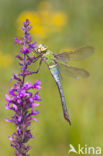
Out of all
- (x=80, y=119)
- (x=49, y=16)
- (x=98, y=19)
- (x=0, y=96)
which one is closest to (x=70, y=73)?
(x=80, y=119)

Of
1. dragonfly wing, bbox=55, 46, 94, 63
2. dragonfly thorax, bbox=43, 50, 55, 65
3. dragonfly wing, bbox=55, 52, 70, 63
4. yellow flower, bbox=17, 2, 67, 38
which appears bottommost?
dragonfly thorax, bbox=43, 50, 55, 65

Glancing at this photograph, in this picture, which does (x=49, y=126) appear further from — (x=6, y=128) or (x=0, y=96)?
(x=0, y=96)

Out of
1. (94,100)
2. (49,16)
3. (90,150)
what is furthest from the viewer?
(49,16)

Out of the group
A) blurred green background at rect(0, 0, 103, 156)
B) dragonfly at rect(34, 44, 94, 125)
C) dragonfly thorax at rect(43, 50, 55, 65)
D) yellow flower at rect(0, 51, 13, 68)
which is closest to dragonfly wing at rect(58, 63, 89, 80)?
dragonfly at rect(34, 44, 94, 125)

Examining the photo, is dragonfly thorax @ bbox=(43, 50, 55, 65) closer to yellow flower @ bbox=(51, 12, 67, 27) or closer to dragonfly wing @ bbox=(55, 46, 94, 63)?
dragonfly wing @ bbox=(55, 46, 94, 63)

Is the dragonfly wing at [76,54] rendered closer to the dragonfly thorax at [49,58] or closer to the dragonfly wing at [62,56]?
the dragonfly wing at [62,56]

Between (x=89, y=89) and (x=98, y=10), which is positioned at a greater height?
(x=98, y=10)

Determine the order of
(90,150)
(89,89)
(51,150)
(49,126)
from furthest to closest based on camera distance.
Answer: (89,89) → (49,126) → (51,150) → (90,150)

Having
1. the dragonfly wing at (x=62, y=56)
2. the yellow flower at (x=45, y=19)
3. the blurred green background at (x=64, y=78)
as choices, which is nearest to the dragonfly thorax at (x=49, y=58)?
the dragonfly wing at (x=62, y=56)

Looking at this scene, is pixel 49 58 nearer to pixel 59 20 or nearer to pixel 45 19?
pixel 59 20
